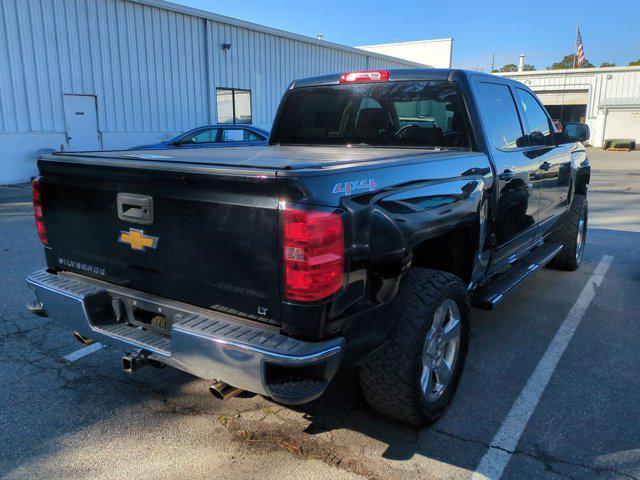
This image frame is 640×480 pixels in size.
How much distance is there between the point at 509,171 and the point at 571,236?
99.5 inches

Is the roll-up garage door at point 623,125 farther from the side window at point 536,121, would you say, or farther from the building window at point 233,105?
the side window at point 536,121

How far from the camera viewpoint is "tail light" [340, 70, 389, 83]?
4125mm

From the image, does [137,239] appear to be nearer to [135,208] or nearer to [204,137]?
[135,208]

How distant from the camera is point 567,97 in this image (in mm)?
38156

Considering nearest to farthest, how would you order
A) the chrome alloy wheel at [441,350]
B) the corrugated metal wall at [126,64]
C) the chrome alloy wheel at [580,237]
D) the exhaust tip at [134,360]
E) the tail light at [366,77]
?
the exhaust tip at [134,360]
the chrome alloy wheel at [441,350]
the tail light at [366,77]
the chrome alloy wheel at [580,237]
the corrugated metal wall at [126,64]

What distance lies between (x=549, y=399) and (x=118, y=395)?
2.74 metres

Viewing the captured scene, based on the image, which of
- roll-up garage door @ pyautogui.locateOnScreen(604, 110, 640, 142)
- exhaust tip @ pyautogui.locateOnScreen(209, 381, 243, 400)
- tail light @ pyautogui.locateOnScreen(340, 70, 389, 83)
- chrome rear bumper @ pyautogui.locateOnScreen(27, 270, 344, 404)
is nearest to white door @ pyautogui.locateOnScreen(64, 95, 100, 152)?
tail light @ pyautogui.locateOnScreen(340, 70, 389, 83)

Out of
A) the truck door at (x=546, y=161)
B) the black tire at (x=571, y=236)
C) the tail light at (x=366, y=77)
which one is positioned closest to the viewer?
the tail light at (x=366, y=77)

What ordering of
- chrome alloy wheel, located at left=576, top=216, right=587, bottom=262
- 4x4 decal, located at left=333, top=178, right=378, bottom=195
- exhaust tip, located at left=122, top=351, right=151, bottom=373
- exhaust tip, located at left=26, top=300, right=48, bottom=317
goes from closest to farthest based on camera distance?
4x4 decal, located at left=333, top=178, right=378, bottom=195, exhaust tip, located at left=122, top=351, right=151, bottom=373, exhaust tip, located at left=26, top=300, right=48, bottom=317, chrome alloy wheel, located at left=576, top=216, right=587, bottom=262

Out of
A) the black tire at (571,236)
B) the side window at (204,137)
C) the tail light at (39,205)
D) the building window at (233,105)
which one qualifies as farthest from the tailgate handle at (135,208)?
the building window at (233,105)

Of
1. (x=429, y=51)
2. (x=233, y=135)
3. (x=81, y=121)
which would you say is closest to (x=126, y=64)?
(x=81, y=121)

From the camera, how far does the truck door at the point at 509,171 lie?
12.5ft

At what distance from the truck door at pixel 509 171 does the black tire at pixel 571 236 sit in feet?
5.13

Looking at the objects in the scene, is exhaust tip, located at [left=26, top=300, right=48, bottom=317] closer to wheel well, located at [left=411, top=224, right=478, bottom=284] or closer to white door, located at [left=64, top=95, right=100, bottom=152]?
wheel well, located at [left=411, top=224, right=478, bottom=284]
